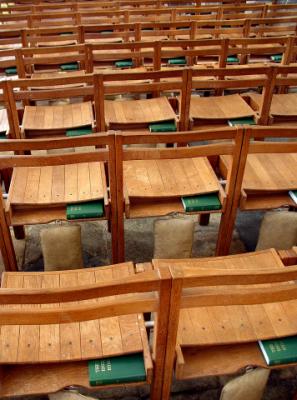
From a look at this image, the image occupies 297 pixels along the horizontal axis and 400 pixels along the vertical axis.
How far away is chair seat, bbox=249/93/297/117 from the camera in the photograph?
11.0ft

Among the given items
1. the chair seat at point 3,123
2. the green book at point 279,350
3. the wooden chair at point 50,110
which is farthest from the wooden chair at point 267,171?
the chair seat at point 3,123

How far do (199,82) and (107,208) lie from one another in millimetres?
1238

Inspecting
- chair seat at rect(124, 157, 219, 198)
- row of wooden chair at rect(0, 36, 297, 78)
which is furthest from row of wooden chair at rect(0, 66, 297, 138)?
chair seat at rect(124, 157, 219, 198)

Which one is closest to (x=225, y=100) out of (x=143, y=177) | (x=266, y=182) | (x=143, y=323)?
(x=266, y=182)

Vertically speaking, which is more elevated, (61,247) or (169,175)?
(169,175)

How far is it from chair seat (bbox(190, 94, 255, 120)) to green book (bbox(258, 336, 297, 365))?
6.14ft

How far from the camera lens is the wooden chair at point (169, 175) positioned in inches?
84.2

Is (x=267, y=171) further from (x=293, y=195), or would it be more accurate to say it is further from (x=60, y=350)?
(x=60, y=350)

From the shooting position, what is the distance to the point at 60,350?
169cm

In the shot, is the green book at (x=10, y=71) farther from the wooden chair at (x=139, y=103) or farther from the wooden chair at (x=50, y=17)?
the wooden chair at (x=139, y=103)

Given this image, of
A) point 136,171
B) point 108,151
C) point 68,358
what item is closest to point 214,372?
point 68,358

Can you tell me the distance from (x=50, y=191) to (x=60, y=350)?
100 centimetres

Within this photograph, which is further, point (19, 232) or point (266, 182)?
point (19, 232)

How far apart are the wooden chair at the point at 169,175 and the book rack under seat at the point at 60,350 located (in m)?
0.73
